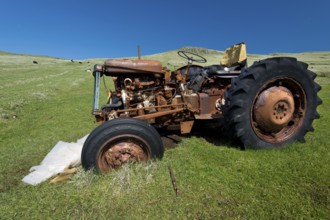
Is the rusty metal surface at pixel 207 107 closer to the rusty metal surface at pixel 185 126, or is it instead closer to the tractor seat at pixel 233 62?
the rusty metal surface at pixel 185 126

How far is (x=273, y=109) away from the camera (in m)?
4.23

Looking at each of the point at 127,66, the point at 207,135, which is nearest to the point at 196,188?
the point at 207,135

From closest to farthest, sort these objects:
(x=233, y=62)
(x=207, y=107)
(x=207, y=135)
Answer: (x=207, y=107), (x=207, y=135), (x=233, y=62)

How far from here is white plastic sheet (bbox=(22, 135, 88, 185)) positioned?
3.85 meters

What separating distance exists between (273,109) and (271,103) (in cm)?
11

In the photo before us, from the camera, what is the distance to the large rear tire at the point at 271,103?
4094 millimetres

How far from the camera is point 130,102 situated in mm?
4812

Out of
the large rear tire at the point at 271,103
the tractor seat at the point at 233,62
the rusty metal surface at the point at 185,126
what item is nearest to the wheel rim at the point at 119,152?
the rusty metal surface at the point at 185,126

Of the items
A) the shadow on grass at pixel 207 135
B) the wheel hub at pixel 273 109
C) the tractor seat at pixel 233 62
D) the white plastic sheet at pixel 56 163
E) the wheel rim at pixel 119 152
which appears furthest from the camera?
the tractor seat at pixel 233 62

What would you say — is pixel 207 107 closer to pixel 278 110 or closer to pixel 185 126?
pixel 185 126

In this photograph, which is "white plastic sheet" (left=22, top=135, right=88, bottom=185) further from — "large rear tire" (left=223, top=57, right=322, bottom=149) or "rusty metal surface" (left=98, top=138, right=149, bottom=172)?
"large rear tire" (left=223, top=57, right=322, bottom=149)

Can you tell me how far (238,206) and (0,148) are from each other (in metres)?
5.35

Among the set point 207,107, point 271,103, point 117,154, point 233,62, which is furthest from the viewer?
point 233,62

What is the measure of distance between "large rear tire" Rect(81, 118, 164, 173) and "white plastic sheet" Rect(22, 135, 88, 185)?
0.76 meters
